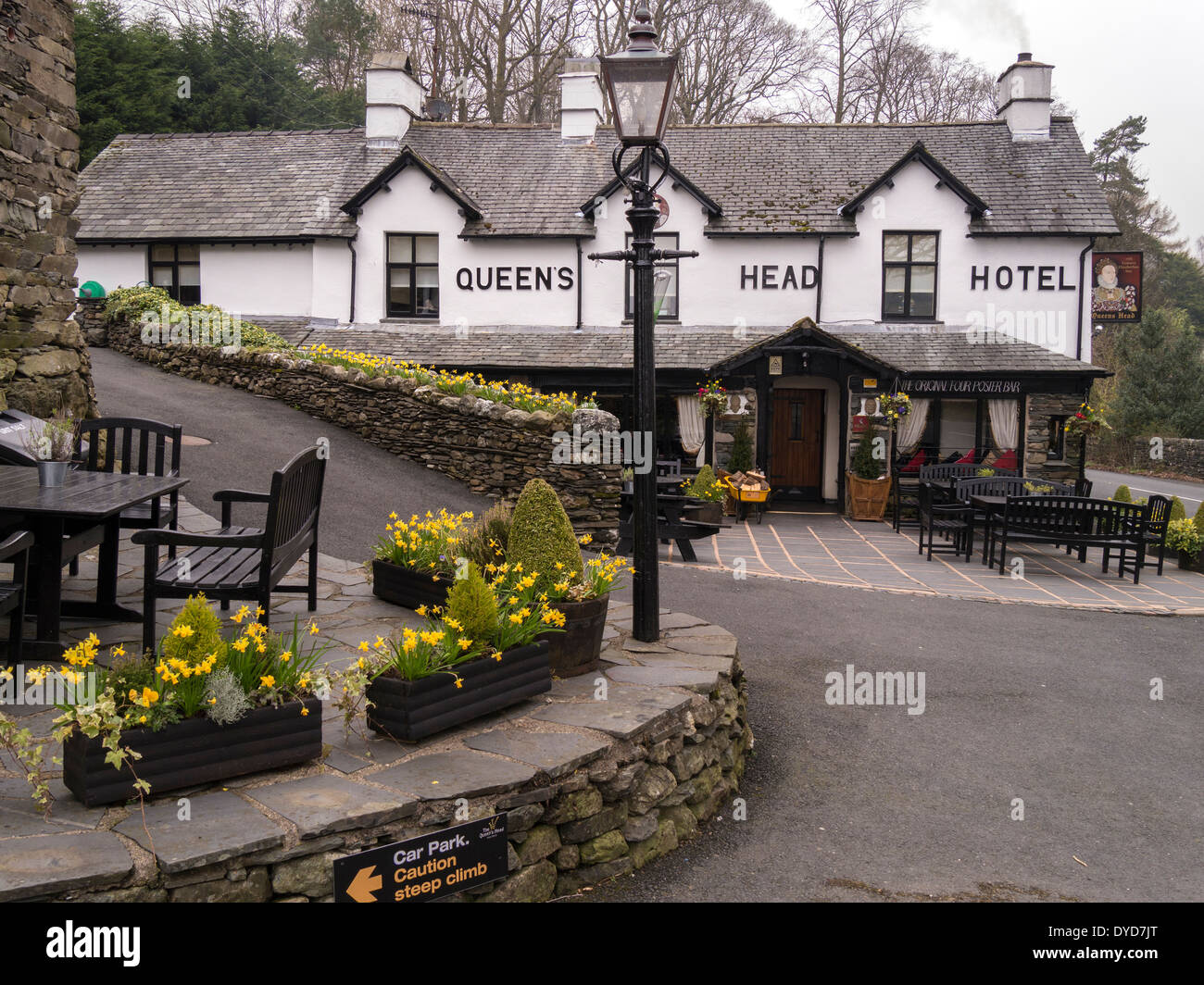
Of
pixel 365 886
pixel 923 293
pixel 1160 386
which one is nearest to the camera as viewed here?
pixel 365 886

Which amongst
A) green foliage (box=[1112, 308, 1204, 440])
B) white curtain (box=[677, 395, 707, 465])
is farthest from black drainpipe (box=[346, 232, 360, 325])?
green foliage (box=[1112, 308, 1204, 440])

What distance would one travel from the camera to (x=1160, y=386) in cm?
3322

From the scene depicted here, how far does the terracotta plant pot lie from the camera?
5.21 meters

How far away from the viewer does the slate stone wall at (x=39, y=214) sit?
25.7 ft

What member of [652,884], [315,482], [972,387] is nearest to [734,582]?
[315,482]

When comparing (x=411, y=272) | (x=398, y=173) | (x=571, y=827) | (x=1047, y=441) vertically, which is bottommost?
(x=571, y=827)

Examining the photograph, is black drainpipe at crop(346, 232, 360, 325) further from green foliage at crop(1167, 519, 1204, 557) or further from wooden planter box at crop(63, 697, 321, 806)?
wooden planter box at crop(63, 697, 321, 806)

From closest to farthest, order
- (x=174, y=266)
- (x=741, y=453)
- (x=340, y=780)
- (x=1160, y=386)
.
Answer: (x=340, y=780) < (x=741, y=453) < (x=174, y=266) < (x=1160, y=386)

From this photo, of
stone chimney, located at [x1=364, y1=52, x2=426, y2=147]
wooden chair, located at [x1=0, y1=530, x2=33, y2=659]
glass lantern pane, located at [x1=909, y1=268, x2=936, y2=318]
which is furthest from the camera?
stone chimney, located at [x1=364, y1=52, x2=426, y2=147]

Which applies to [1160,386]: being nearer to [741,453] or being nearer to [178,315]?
[741,453]

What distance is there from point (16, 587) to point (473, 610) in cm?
218

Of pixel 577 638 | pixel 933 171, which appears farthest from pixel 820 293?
pixel 577 638

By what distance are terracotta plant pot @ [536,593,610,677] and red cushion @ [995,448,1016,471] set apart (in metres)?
15.8
